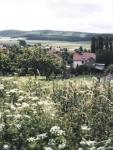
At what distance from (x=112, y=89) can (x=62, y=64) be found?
318 feet

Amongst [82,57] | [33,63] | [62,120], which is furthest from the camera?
[82,57]

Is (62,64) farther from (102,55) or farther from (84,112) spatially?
(84,112)

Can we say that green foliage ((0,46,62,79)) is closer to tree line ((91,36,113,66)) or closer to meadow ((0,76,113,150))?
tree line ((91,36,113,66))

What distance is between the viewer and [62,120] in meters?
9.16

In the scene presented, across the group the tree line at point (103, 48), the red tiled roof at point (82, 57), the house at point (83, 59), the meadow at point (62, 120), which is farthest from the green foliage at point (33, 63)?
the meadow at point (62, 120)

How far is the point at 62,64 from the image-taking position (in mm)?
107438

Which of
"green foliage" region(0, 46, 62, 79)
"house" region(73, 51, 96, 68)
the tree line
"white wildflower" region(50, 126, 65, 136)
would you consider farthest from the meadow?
"house" region(73, 51, 96, 68)

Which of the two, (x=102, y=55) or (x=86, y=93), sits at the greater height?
(x=86, y=93)

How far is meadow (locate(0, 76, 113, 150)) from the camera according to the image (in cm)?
817

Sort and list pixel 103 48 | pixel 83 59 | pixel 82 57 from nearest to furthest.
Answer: pixel 83 59
pixel 82 57
pixel 103 48

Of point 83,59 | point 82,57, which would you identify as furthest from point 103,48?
point 83,59

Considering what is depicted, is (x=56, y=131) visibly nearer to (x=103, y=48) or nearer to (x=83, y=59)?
(x=83, y=59)

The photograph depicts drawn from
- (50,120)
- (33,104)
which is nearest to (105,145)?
(50,120)

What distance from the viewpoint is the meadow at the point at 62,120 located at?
817cm
